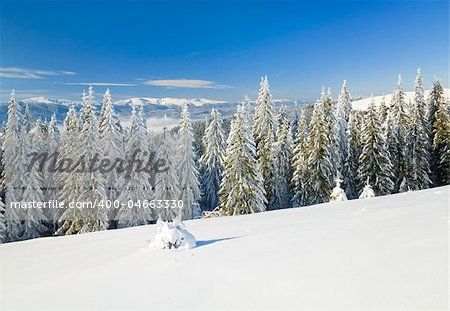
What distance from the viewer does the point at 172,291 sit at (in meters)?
4.66

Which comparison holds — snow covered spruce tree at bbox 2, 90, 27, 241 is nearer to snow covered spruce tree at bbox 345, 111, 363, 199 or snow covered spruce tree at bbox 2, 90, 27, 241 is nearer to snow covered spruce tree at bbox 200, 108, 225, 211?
snow covered spruce tree at bbox 200, 108, 225, 211

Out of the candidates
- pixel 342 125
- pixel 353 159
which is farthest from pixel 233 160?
pixel 342 125

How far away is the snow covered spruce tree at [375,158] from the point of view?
3572cm

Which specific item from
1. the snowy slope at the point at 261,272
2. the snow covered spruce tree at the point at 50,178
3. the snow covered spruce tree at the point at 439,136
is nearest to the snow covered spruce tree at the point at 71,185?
the snow covered spruce tree at the point at 50,178

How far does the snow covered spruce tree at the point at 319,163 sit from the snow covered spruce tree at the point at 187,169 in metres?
11.3

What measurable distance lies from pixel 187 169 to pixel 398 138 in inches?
901

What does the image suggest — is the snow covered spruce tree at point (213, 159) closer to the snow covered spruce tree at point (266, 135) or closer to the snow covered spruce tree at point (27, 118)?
the snow covered spruce tree at point (266, 135)

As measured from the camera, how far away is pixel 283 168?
127 ft

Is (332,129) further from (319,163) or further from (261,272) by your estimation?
(261,272)

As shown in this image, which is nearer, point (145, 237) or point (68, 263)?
point (68, 263)

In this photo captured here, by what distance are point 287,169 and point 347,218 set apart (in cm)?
3077

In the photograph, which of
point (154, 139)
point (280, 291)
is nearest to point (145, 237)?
point (280, 291)

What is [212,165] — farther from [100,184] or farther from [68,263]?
[68,263]
